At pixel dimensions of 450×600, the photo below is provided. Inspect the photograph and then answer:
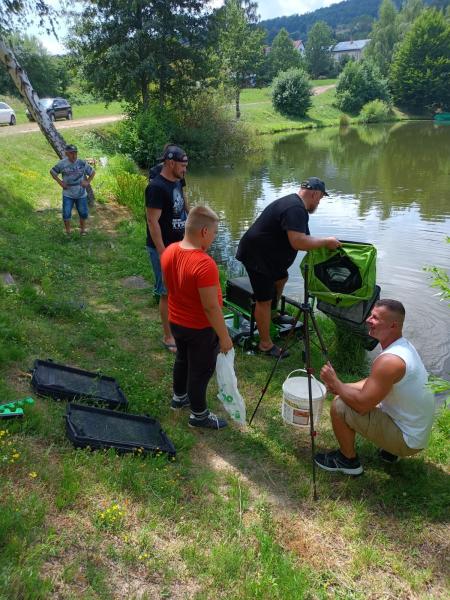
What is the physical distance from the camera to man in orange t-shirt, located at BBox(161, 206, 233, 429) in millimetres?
3240

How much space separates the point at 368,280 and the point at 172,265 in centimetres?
187

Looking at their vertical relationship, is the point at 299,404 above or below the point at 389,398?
below

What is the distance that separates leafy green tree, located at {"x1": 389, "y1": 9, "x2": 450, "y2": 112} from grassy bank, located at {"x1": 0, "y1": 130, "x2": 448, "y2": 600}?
5700 centimetres

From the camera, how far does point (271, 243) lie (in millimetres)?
4824

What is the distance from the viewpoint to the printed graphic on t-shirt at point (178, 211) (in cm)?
468

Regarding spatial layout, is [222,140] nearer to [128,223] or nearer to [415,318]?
[128,223]

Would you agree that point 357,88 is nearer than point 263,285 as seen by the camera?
No

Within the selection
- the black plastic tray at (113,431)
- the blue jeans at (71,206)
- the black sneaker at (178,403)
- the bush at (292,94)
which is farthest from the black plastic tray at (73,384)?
the bush at (292,94)

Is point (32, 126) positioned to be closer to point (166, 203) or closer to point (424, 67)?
point (166, 203)

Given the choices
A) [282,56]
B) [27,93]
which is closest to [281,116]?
[282,56]

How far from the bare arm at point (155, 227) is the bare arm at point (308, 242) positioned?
128 centimetres

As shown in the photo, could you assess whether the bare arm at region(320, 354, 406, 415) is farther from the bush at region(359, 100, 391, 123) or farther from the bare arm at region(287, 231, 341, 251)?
the bush at region(359, 100, 391, 123)

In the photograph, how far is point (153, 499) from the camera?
2.88 metres

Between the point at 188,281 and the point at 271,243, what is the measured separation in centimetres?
177
